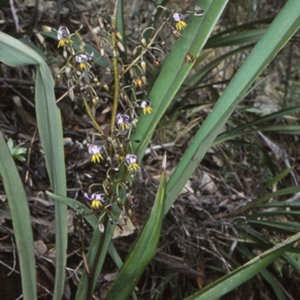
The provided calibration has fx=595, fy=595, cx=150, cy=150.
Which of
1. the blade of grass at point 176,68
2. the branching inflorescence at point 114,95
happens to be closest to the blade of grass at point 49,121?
the branching inflorescence at point 114,95

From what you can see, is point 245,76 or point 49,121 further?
point 245,76

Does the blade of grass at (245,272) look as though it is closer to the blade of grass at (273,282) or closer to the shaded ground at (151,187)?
the shaded ground at (151,187)

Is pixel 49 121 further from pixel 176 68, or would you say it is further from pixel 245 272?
pixel 245 272

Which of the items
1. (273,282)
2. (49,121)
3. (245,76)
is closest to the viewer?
(49,121)

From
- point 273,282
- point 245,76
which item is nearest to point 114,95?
point 245,76

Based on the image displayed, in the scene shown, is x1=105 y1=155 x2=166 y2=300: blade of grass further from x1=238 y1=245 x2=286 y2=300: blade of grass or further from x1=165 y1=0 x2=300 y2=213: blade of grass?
x1=238 y1=245 x2=286 y2=300: blade of grass

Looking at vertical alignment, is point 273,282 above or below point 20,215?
below
